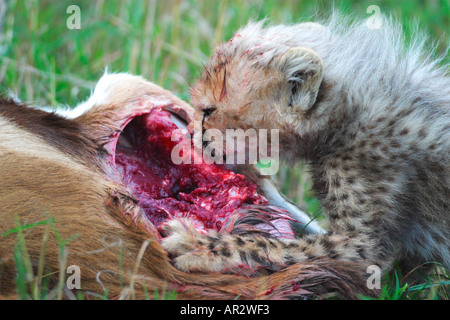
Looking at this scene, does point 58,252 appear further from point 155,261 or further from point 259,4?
point 259,4

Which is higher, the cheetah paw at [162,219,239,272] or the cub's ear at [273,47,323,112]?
the cub's ear at [273,47,323,112]

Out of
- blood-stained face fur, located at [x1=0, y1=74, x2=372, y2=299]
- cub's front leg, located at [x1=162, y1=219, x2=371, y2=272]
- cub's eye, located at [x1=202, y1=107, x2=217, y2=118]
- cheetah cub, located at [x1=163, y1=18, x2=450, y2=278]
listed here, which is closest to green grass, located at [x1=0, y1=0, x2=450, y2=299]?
cheetah cub, located at [x1=163, y1=18, x2=450, y2=278]

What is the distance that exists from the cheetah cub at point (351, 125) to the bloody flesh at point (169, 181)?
0.22 m

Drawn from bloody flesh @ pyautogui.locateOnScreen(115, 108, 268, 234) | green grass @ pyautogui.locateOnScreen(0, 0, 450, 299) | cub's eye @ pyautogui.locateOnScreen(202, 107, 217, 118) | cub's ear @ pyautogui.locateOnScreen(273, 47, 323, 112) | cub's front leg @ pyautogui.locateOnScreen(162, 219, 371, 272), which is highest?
green grass @ pyautogui.locateOnScreen(0, 0, 450, 299)

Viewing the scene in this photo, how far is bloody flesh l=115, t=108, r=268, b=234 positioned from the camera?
2.42 m

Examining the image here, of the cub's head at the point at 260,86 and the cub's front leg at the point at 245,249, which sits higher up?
the cub's head at the point at 260,86

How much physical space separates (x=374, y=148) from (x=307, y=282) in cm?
82

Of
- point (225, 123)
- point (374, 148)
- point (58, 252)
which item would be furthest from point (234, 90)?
point (58, 252)

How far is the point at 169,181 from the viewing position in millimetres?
2707

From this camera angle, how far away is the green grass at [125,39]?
4066mm

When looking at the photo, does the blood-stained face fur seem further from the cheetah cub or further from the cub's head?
the cub's head

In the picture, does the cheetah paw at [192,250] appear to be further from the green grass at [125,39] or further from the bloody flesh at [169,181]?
the green grass at [125,39]

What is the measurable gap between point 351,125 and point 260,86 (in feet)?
1.61

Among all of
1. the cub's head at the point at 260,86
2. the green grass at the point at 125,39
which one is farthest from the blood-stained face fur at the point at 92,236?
the green grass at the point at 125,39
